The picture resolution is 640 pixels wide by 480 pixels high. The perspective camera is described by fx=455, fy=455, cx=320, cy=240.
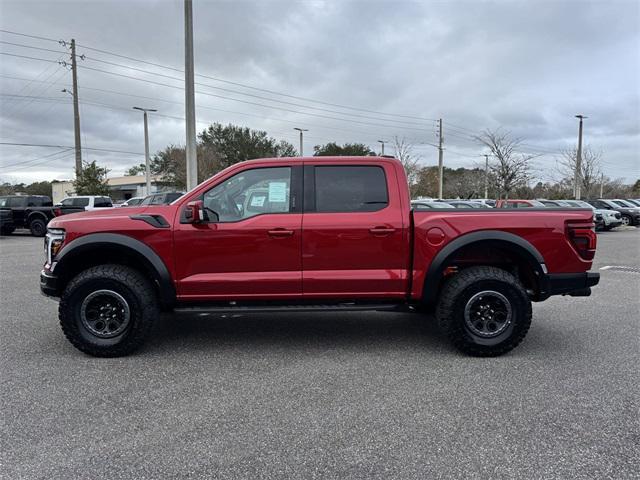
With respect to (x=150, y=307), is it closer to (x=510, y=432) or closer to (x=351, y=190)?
(x=351, y=190)

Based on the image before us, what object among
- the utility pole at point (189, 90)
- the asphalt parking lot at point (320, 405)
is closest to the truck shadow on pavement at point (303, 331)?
the asphalt parking lot at point (320, 405)

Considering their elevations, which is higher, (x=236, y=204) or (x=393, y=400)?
(x=236, y=204)

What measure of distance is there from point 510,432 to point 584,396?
977 millimetres

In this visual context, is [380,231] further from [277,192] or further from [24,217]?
[24,217]

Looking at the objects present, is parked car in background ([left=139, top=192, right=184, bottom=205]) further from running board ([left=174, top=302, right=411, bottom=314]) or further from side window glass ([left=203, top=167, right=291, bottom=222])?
running board ([left=174, top=302, right=411, bottom=314])

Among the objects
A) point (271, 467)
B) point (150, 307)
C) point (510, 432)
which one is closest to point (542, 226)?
point (510, 432)

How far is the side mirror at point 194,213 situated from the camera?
4.26m

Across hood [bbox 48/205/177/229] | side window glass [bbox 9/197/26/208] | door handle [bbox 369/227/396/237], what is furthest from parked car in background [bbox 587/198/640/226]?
side window glass [bbox 9/197/26/208]

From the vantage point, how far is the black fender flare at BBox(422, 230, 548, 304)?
4.38 meters

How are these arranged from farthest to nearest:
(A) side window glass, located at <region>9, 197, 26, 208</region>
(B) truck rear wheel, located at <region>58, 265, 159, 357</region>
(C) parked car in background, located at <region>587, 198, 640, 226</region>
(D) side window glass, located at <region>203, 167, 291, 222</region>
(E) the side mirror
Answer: (C) parked car in background, located at <region>587, 198, 640, 226</region> → (A) side window glass, located at <region>9, 197, 26, 208</region> → (D) side window glass, located at <region>203, 167, 291, 222</region> → (B) truck rear wheel, located at <region>58, 265, 159, 357</region> → (E) the side mirror

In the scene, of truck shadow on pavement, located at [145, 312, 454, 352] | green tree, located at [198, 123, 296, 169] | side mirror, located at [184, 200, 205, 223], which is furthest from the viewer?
green tree, located at [198, 123, 296, 169]

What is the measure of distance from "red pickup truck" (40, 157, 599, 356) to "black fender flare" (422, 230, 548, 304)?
0.04ft

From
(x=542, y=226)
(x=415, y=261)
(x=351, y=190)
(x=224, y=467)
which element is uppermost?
(x=351, y=190)

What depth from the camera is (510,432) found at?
3041 mm
